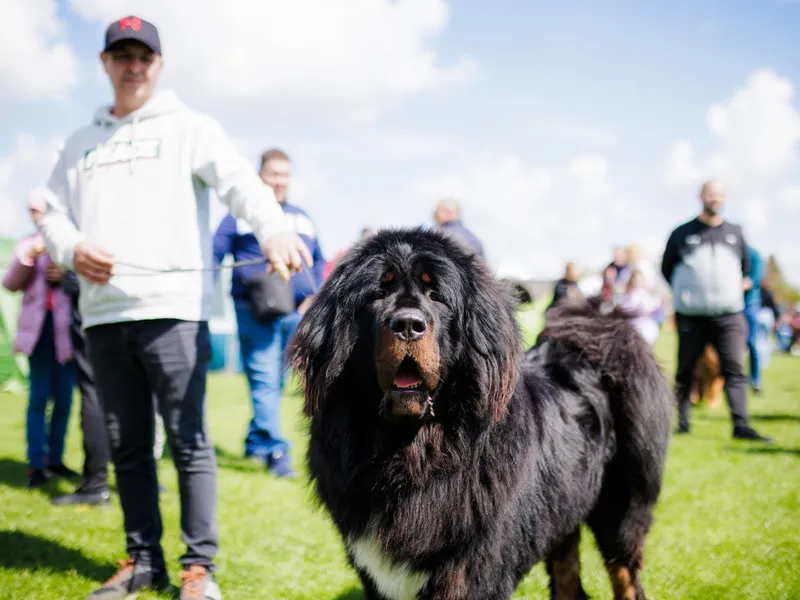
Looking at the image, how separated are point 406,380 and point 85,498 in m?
3.43

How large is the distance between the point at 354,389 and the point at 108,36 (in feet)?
6.00

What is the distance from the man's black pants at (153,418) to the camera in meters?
2.68

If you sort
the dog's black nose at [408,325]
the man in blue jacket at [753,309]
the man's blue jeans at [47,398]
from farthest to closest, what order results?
the man in blue jacket at [753,309] → the man's blue jeans at [47,398] → the dog's black nose at [408,325]

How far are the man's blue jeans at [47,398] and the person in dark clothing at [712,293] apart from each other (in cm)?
540

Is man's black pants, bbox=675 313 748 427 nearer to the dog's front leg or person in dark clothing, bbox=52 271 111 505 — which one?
the dog's front leg

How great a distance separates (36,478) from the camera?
4.87 m

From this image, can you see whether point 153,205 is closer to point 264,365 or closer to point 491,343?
point 491,343

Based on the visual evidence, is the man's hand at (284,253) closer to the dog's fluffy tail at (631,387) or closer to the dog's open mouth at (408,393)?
the dog's open mouth at (408,393)

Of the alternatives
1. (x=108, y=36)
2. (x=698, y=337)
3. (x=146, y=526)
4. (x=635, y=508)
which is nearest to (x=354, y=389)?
(x=146, y=526)

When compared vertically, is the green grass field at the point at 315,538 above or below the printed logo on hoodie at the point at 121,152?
below

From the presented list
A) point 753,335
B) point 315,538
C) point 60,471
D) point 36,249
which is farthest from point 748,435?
point 36,249

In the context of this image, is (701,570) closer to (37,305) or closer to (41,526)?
(41,526)

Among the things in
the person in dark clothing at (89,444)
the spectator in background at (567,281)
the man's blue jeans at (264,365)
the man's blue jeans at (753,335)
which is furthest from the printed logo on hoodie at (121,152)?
the man's blue jeans at (753,335)

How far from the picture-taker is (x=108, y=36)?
8.75 feet
